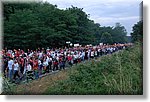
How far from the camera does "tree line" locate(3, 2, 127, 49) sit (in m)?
5.63

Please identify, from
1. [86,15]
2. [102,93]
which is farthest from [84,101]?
[86,15]

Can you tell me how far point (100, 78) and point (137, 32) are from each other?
0.65 meters

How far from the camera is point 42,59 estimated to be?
5766 millimetres

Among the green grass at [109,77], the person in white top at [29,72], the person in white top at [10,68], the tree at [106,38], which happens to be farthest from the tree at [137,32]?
the person in white top at [10,68]

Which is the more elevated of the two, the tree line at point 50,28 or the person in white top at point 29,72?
the tree line at point 50,28

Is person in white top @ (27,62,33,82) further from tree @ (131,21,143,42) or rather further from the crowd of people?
tree @ (131,21,143,42)

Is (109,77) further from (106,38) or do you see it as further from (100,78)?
(106,38)

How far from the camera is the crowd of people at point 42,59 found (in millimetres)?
5660

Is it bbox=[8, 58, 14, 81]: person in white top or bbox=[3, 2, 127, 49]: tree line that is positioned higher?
bbox=[3, 2, 127, 49]: tree line

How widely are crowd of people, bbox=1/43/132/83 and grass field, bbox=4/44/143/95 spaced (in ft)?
0.24

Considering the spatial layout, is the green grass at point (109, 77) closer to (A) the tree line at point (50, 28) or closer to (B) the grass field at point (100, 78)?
(B) the grass field at point (100, 78)

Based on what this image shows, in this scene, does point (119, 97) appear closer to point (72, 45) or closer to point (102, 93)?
point (102, 93)

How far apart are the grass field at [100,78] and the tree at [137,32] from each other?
0.25 ft

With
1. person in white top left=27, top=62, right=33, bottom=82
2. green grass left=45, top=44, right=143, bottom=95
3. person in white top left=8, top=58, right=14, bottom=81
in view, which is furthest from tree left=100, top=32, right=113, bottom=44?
person in white top left=8, top=58, right=14, bottom=81
